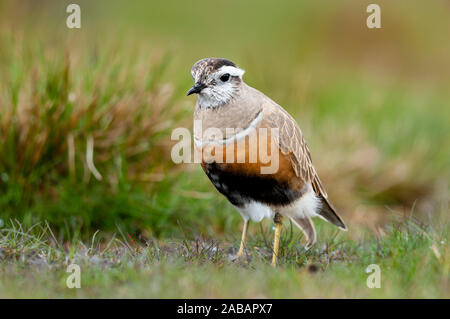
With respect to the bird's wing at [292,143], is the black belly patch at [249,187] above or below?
below

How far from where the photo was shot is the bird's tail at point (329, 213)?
547 centimetres

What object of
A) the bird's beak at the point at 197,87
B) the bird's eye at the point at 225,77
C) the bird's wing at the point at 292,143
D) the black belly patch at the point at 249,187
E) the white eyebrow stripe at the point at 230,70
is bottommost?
the black belly patch at the point at 249,187

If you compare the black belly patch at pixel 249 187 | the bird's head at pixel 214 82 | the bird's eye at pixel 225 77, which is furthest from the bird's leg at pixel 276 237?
the bird's eye at pixel 225 77

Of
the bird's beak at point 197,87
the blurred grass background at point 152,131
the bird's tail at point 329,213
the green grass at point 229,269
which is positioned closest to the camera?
the green grass at point 229,269

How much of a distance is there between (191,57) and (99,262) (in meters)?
8.53

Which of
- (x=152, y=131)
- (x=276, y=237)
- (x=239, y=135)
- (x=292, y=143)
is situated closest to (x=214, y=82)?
(x=239, y=135)

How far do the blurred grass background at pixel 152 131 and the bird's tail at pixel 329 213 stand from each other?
1.97 ft

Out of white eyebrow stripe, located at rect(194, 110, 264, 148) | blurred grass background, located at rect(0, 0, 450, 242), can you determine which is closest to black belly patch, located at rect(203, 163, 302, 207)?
white eyebrow stripe, located at rect(194, 110, 264, 148)

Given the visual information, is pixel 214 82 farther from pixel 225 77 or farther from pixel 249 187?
pixel 249 187

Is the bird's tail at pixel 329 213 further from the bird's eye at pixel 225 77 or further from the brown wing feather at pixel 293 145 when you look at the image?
the bird's eye at pixel 225 77

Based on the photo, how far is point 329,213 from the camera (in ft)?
18.2

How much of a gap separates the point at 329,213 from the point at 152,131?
224 cm

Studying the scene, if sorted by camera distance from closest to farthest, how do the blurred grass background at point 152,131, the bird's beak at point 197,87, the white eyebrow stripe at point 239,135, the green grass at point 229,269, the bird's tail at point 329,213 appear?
the green grass at point 229,269
the white eyebrow stripe at point 239,135
the bird's beak at point 197,87
the bird's tail at point 329,213
the blurred grass background at point 152,131

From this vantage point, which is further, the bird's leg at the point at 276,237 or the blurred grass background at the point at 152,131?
the blurred grass background at the point at 152,131
